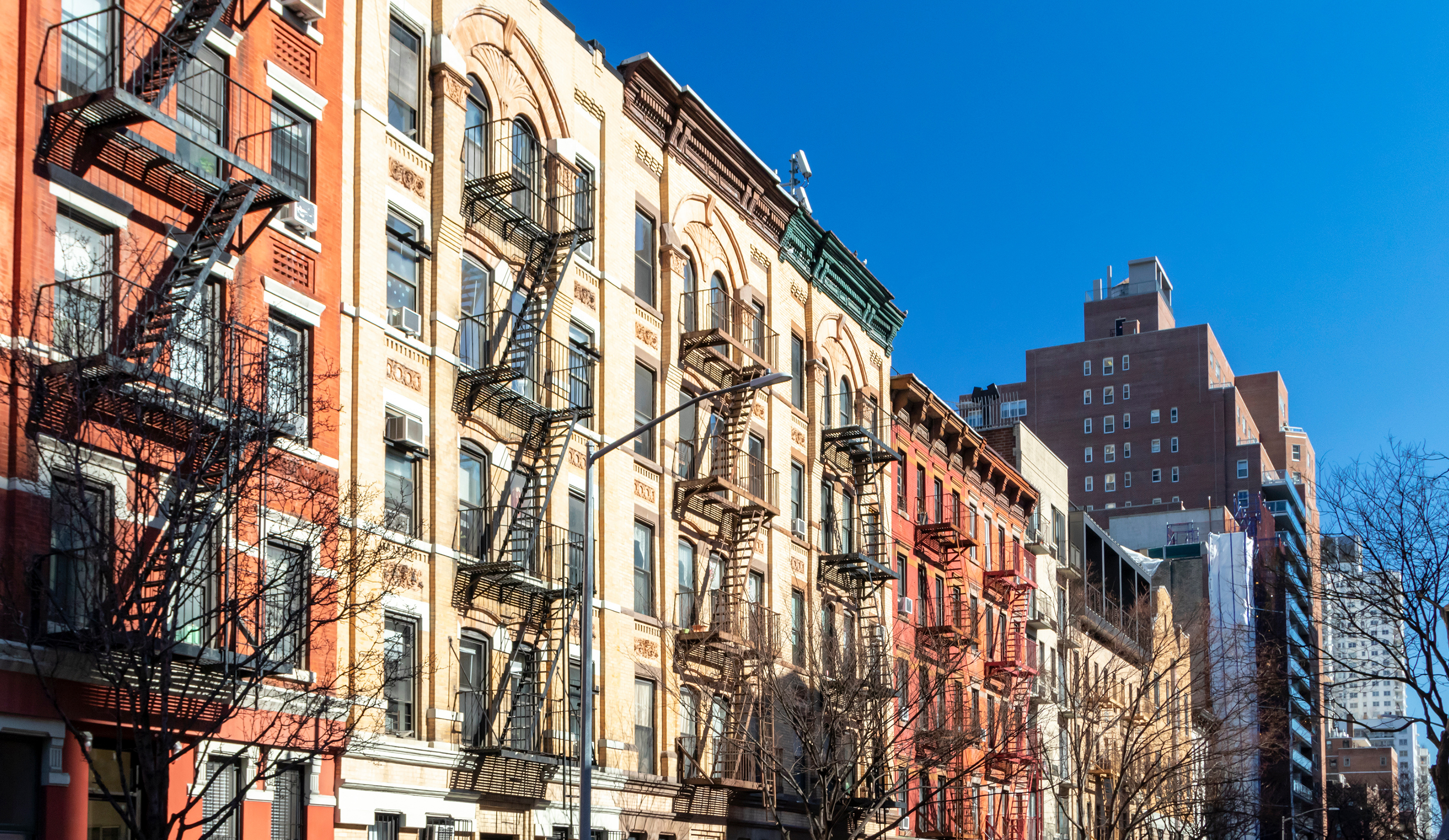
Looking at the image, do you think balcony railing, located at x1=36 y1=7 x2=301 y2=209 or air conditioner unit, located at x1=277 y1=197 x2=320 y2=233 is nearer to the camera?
balcony railing, located at x1=36 y1=7 x2=301 y2=209

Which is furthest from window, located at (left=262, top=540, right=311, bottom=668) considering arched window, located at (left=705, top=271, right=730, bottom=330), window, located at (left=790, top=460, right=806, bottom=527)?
window, located at (left=790, top=460, right=806, bottom=527)

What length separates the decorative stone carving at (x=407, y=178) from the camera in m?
30.8

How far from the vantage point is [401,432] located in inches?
1163

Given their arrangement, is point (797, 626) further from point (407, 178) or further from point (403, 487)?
point (407, 178)

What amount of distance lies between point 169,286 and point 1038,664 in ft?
165

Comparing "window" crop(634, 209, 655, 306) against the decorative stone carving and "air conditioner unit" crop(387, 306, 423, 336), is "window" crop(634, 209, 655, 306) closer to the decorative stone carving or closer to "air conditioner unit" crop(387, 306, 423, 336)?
the decorative stone carving

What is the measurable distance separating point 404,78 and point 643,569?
509 inches

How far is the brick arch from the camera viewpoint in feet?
111

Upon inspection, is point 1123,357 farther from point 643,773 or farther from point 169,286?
point 169,286

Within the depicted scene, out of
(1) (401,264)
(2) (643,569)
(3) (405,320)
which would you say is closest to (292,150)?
(1) (401,264)

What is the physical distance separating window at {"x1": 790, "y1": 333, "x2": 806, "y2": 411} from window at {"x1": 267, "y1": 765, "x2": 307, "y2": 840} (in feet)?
80.3

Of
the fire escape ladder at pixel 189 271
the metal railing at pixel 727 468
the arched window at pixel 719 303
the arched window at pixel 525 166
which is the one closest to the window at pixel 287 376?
the fire escape ladder at pixel 189 271

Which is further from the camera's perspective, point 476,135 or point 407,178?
point 476,135

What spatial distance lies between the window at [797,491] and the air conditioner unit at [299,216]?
2194 cm
